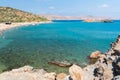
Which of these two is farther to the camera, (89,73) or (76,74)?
(76,74)

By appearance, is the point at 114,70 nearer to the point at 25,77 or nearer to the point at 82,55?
the point at 25,77

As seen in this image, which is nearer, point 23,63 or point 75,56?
point 23,63

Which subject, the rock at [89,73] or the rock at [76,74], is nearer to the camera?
the rock at [89,73]

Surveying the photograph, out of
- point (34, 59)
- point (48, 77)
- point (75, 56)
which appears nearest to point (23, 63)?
point (34, 59)

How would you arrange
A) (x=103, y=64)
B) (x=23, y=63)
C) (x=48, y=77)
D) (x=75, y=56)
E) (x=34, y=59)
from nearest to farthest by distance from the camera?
(x=103, y=64) → (x=48, y=77) → (x=23, y=63) → (x=34, y=59) → (x=75, y=56)

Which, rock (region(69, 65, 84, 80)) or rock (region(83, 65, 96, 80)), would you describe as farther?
rock (region(69, 65, 84, 80))

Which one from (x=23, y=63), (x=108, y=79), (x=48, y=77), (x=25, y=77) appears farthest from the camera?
(x=23, y=63)

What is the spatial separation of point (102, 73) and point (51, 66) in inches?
1151

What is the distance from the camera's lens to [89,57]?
60031 mm

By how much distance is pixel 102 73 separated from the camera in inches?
830

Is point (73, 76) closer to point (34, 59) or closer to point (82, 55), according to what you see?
point (34, 59)

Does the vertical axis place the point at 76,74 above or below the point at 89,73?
below

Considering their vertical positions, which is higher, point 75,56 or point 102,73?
point 102,73

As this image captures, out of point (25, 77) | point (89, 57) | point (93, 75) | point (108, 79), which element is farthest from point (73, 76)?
point (89, 57)
